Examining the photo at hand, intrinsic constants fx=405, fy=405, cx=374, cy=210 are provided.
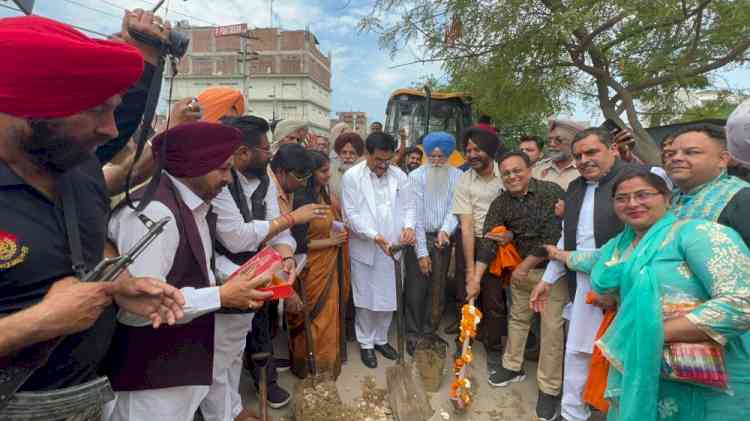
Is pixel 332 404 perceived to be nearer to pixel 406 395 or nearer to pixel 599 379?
pixel 406 395

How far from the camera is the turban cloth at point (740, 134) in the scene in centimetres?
141

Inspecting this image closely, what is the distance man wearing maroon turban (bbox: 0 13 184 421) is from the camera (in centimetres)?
99

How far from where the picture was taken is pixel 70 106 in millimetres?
1066

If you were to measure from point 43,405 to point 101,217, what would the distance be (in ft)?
1.82

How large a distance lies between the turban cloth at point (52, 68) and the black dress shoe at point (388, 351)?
3.07 metres

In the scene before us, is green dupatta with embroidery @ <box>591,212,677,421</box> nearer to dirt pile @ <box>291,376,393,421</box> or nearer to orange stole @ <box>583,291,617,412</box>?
orange stole @ <box>583,291,617,412</box>

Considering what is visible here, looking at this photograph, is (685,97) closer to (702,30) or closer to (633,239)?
(702,30)

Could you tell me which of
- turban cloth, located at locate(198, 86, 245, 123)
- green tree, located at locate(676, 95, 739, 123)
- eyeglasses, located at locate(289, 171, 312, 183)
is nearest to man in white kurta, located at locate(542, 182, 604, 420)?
eyeglasses, located at locate(289, 171, 312, 183)

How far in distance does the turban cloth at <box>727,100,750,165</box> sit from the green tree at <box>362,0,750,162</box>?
13.6 ft

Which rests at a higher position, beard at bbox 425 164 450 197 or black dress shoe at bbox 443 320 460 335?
beard at bbox 425 164 450 197

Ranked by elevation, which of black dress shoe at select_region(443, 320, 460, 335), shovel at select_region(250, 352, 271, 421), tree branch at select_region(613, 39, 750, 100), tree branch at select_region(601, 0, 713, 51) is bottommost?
black dress shoe at select_region(443, 320, 460, 335)

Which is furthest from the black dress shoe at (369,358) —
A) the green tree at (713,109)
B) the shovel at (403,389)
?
the green tree at (713,109)

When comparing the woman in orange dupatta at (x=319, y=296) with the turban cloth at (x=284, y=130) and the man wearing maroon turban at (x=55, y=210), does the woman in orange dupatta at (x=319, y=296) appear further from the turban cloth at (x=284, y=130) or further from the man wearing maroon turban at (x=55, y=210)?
the man wearing maroon turban at (x=55, y=210)

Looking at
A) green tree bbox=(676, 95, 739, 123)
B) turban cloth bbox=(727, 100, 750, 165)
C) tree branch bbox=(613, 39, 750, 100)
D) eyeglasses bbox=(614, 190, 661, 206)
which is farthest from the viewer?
green tree bbox=(676, 95, 739, 123)
